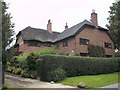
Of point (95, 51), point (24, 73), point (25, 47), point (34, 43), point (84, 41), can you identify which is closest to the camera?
point (24, 73)

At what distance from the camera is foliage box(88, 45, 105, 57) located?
39.5 meters

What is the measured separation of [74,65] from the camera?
2875 cm

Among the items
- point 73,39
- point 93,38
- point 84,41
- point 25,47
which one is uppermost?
point 93,38

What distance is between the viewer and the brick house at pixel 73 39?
1548 inches

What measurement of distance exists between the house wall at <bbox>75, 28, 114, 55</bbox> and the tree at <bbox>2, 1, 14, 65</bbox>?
846 inches

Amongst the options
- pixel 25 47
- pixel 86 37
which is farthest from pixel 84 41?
pixel 25 47

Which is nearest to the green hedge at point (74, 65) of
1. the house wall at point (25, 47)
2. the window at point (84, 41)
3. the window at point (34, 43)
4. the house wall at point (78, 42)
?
the house wall at point (78, 42)

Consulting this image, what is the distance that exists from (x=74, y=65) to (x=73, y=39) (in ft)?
35.8

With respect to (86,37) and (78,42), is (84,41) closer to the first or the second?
(86,37)

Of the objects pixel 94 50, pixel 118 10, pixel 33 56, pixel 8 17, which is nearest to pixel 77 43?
pixel 94 50

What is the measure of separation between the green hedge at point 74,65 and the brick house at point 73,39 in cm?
693

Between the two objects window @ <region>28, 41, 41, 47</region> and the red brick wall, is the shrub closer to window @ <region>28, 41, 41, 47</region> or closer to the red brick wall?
the red brick wall

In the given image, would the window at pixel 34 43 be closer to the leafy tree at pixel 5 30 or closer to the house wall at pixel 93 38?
the house wall at pixel 93 38

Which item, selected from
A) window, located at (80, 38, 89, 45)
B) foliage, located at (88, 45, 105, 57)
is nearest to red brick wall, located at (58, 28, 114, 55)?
window, located at (80, 38, 89, 45)
